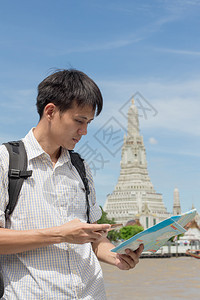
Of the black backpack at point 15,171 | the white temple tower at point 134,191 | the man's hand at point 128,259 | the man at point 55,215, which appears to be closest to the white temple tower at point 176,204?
the white temple tower at point 134,191

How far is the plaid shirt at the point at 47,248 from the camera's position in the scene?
187 cm

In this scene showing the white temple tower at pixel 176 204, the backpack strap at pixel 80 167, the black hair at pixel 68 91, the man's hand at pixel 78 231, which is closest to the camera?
the man's hand at pixel 78 231

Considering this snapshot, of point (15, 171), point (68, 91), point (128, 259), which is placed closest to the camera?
point (15, 171)

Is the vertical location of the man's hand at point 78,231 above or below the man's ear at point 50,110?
below

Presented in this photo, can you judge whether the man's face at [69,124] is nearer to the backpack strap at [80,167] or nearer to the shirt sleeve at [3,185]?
the backpack strap at [80,167]

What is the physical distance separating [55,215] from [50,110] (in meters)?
0.45

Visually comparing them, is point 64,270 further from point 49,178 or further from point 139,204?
point 139,204

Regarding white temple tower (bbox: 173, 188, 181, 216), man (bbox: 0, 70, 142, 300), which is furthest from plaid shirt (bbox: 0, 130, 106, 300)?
white temple tower (bbox: 173, 188, 181, 216)

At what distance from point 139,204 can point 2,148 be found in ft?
221

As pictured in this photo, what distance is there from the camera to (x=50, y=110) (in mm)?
2105

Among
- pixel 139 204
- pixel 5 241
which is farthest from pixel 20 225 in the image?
pixel 139 204

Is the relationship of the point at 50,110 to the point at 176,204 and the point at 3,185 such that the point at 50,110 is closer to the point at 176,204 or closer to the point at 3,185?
the point at 3,185

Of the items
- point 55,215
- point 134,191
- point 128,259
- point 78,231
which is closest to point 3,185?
point 55,215

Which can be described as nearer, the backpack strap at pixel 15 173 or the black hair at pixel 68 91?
the backpack strap at pixel 15 173
